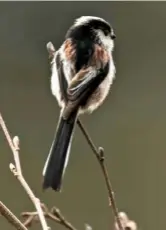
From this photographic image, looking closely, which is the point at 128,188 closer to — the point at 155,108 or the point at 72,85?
the point at 155,108

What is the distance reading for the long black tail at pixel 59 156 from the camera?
3.03 feet

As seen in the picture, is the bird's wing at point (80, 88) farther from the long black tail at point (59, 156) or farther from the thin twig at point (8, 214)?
the thin twig at point (8, 214)

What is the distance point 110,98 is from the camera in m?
3.68

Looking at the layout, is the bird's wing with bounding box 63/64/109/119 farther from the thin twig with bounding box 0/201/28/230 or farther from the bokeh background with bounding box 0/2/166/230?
the bokeh background with bounding box 0/2/166/230

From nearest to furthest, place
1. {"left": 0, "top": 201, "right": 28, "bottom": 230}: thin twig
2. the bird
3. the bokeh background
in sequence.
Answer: {"left": 0, "top": 201, "right": 28, "bottom": 230}: thin twig < the bird < the bokeh background

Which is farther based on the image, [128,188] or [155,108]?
[155,108]

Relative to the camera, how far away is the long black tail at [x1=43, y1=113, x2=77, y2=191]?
923mm

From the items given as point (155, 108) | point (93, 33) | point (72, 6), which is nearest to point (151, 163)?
point (155, 108)

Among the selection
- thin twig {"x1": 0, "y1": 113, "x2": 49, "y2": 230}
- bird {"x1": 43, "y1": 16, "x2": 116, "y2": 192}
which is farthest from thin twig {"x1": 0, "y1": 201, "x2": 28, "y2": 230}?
bird {"x1": 43, "y1": 16, "x2": 116, "y2": 192}

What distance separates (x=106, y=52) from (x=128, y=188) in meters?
1.87

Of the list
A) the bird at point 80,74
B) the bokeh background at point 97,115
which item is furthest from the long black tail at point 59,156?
the bokeh background at point 97,115

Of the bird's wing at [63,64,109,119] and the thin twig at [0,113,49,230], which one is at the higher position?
the bird's wing at [63,64,109,119]

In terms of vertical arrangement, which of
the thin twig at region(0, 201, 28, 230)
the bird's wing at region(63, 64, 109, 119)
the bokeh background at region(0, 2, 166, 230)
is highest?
the bokeh background at region(0, 2, 166, 230)

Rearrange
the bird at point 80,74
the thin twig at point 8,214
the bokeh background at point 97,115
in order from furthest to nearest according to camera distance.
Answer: the bokeh background at point 97,115, the bird at point 80,74, the thin twig at point 8,214
